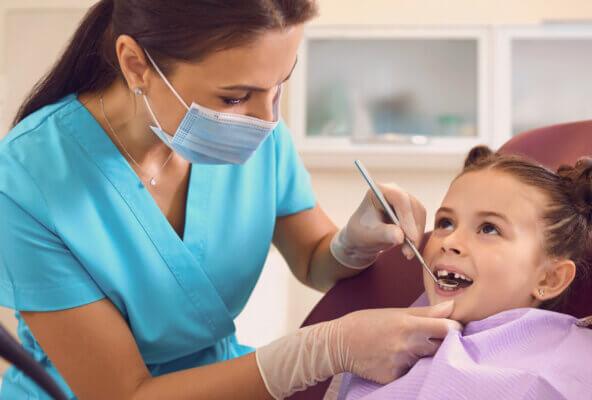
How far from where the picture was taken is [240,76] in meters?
1.24

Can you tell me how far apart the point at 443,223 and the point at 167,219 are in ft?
1.87

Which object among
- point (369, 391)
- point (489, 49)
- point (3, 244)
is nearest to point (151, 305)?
point (3, 244)

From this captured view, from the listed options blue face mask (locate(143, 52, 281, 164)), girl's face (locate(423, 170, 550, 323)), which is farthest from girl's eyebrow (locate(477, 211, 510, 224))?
blue face mask (locate(143, 52, 281, 164))

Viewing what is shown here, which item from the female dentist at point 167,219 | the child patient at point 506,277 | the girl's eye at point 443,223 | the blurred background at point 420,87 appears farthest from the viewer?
the blurred background at point 420,87

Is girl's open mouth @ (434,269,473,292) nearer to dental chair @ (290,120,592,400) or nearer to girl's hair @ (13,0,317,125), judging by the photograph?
dental chair @ (290,120,592,400)

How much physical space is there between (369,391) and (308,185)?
61cm

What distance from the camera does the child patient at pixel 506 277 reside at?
1.13 metres

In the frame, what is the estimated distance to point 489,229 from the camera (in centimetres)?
131

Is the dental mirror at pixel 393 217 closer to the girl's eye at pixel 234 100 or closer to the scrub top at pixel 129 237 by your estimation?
the girl's eye at pixel 234 100

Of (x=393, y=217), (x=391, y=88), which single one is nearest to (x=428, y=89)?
(x=391, y=88)

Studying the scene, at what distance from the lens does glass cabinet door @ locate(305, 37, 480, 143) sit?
10.2 ft

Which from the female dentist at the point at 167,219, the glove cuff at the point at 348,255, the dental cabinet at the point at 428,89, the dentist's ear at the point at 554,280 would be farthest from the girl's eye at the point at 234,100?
the dental cabinet at the point at 428,89

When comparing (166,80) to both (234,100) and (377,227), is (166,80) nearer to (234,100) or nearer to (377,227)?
(234,100)

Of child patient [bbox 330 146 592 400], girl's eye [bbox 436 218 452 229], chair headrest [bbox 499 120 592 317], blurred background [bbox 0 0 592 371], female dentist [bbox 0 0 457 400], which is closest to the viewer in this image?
child patient [bbox 330 146 592 400]
